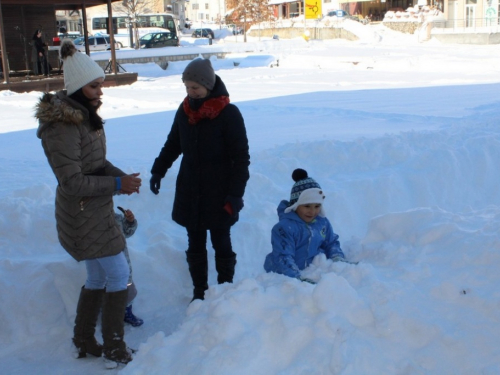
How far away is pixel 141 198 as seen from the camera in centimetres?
502

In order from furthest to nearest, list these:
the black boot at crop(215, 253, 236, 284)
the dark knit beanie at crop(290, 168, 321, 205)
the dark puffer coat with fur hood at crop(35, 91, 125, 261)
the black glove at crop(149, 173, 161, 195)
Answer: the black boot at crop(215, 253, 236, 284) < the black glove at crop(149, 173, 161, 195) < the dark knit beanie at crop(290, 168, 321, 205) < the dark puffer coat with fur hood at crop(35, 91, 125, 261)

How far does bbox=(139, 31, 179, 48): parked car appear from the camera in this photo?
1294 inches

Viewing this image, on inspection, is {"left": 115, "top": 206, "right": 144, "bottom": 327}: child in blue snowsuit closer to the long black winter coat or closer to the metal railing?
the long black winter coat

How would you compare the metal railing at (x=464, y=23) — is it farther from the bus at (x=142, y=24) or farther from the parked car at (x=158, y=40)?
the parked car at (x=158, y=40)

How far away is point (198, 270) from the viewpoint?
3.78 metres

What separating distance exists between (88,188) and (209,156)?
2.72 ft

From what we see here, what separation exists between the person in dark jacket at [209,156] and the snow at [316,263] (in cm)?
56


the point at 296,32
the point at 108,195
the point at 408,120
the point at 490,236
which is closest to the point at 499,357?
the point at 490,236

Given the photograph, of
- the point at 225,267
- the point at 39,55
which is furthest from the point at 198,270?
the point at 39,55

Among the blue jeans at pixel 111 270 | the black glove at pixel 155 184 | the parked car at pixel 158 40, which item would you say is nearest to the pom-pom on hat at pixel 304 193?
the black glove at pixel 155 184

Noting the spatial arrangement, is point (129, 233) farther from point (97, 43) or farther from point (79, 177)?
point (97, 43)

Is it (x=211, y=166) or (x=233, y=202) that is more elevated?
(x=211, y=166)

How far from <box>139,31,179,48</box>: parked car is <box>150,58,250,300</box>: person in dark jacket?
Result: 3072 cm

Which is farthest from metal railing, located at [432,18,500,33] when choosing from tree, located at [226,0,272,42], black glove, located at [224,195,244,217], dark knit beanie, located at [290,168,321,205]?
black glove, located at [224,195,244,217]
